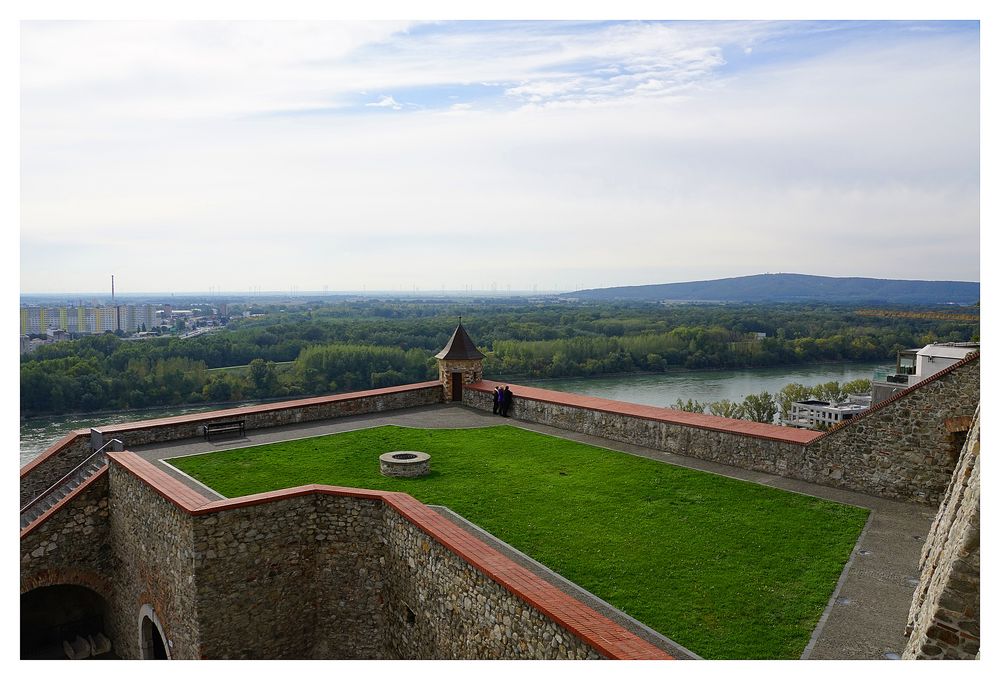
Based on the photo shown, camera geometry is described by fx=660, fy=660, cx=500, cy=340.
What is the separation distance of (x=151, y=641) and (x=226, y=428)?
3.53m

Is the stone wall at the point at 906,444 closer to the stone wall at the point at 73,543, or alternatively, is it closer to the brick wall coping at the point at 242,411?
the brick wall coping at the point at 242,411

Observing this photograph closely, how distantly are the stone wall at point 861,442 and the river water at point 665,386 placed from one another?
1254 inches

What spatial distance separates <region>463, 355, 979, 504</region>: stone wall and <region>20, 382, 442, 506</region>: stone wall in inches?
198

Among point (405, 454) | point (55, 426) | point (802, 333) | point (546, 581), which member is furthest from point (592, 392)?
point (546, 581)

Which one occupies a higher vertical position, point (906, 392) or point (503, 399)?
point (906, 392)

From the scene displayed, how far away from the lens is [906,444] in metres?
7.55

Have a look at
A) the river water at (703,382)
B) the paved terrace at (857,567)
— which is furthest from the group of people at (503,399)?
the river water at (703,382)

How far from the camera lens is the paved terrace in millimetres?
5023

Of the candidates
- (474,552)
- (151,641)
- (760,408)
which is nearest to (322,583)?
(474,552)

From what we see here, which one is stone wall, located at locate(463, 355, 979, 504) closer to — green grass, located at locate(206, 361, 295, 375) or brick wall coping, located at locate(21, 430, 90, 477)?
brick wall coping, located at locate(21, 430, 90, 477)

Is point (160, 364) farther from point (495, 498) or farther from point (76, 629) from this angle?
point (495, 498)

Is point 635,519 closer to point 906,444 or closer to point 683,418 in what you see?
point 683,418

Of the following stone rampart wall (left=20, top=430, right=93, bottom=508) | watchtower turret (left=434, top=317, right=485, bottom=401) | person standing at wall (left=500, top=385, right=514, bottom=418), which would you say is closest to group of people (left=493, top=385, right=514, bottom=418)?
person standing at wall (left=500, top=385, right=514, bottom=418)

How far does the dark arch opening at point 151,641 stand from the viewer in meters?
8.44
